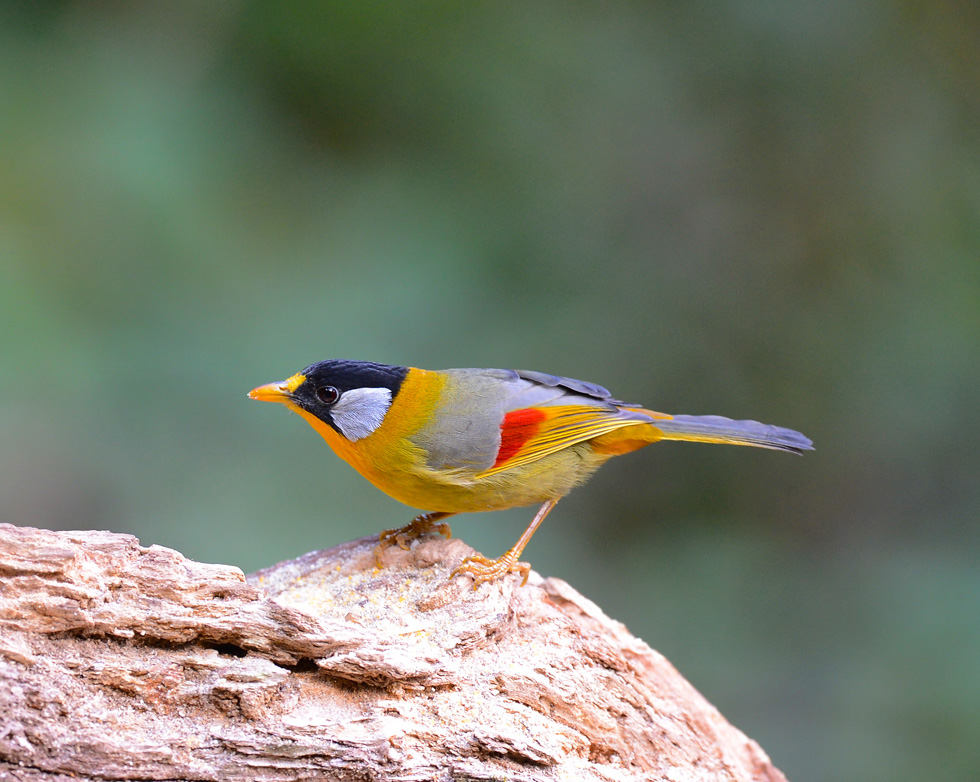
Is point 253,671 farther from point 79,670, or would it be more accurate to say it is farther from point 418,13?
point 418,13

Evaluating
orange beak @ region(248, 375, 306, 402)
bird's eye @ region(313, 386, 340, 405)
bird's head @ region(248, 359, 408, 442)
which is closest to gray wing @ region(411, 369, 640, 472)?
bird's head @ region(248, 359, 408, 442)

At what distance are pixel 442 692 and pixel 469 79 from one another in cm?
438

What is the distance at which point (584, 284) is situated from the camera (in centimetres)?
602

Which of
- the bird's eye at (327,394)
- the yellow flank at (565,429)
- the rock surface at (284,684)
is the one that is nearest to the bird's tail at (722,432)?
the yellow flank at (565,429)

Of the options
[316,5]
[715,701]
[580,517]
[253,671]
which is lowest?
[253,671]

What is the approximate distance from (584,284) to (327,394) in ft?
9.65

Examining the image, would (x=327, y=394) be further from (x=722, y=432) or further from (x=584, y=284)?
(x=584, y=284)

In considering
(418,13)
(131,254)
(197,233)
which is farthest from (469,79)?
(131,254)

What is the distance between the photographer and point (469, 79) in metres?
5.77

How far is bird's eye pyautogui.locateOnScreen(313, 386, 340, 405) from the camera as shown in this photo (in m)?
3.51

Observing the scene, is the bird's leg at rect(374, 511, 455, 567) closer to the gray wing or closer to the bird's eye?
the gray wing

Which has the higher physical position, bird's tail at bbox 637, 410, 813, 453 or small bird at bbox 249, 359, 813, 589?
bird's tail at bbox 637, 410, 813, 453

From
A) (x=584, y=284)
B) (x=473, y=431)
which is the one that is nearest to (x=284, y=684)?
(x=473, y=431)

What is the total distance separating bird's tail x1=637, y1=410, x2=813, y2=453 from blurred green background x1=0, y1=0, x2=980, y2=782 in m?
1.50
